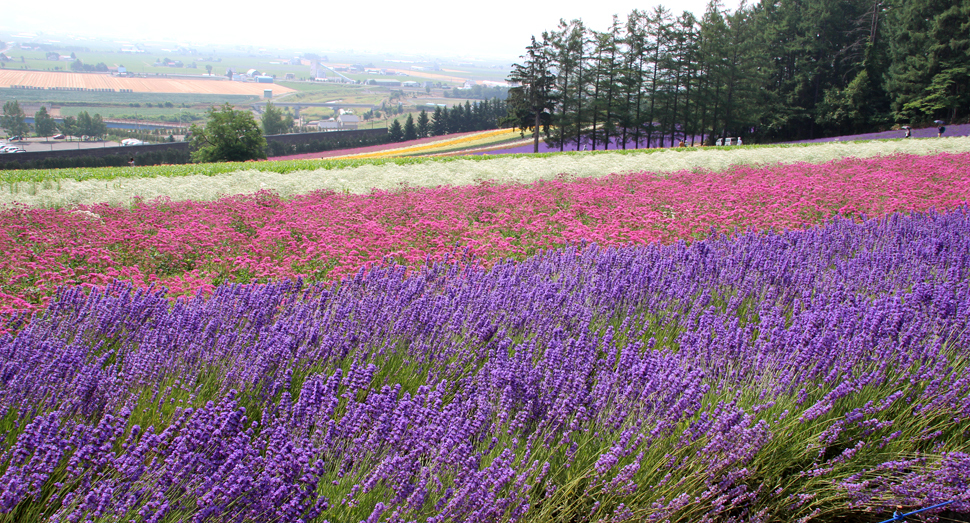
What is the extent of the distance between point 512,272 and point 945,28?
5744 cm

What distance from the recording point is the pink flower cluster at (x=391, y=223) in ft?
22.9

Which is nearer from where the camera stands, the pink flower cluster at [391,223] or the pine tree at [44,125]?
the pink flower cluster at [391,223]

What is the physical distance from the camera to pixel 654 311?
5.09 meters

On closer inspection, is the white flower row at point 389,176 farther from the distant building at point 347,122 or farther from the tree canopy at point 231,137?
the distant building at point 347,122

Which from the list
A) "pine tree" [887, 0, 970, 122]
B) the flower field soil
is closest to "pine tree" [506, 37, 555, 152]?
"pine tree" [887, 0, 970, 122]

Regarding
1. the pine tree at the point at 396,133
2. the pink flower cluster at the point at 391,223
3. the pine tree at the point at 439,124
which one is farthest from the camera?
the pine tree at the point at 439,124

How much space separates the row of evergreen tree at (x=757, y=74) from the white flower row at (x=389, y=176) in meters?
26.6

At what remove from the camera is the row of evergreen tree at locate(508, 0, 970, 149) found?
153 ft

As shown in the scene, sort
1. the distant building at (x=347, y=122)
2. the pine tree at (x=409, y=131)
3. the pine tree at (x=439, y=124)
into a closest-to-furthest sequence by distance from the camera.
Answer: the pine tree at (x=409, y=131) → the pine tree at (x=439, y=124) → the distant building at (x=347, y=122)

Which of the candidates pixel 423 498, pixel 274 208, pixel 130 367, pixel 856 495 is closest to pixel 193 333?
pixel 130 367

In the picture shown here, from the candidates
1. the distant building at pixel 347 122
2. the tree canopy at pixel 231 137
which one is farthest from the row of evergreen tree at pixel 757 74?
the distant building at pixel 347 122

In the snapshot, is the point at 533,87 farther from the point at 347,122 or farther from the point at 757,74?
the point at 347,122

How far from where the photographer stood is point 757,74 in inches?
1993

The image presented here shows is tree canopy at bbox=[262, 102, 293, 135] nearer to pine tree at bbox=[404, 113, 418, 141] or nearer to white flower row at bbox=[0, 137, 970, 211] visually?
pine tree at bbox=[404, 113, 418, 141]
